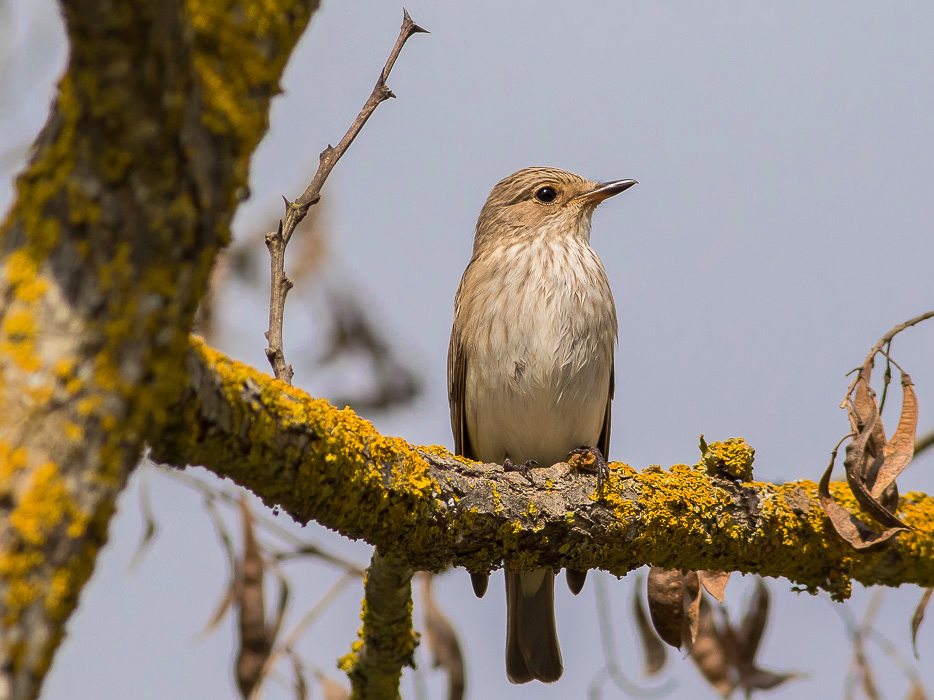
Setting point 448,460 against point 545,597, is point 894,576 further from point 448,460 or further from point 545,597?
point 448,460

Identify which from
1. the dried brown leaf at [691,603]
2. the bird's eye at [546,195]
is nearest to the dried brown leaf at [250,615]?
the dried brown leaf at [691,603]

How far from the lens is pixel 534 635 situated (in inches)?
201

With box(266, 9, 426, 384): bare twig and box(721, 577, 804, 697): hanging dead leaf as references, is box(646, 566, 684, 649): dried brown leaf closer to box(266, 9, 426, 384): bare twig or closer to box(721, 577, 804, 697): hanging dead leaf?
box(721, 577, 804, 697): hanging dead leaf

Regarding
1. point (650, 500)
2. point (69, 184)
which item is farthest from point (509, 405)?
point (69, 184)

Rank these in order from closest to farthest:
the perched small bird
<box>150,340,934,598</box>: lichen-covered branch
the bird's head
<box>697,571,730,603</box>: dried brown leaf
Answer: <box>150,340,934,598</box>: lichen-covered branch → <box>697,571,730,603</box>: dried brown leaf → the perched small bird → the bird's head

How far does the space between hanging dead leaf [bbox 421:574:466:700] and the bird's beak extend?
3.03 m

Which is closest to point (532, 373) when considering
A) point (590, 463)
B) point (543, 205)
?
point (590, 463)

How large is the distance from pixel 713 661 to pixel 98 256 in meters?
3.51

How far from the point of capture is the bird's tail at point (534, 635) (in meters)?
5.09

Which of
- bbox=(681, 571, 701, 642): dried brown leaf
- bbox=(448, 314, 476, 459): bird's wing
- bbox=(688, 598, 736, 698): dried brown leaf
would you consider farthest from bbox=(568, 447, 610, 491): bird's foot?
bbox=(448, 314, 476, 459): bird's wing

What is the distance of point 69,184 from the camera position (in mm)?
1629

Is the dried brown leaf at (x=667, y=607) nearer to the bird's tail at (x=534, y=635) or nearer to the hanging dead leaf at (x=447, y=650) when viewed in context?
the hanging dead leaf at (x=447, y=650)

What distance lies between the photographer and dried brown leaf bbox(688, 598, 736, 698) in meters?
4.21

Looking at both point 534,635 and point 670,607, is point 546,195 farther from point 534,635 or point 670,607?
point 670,607
